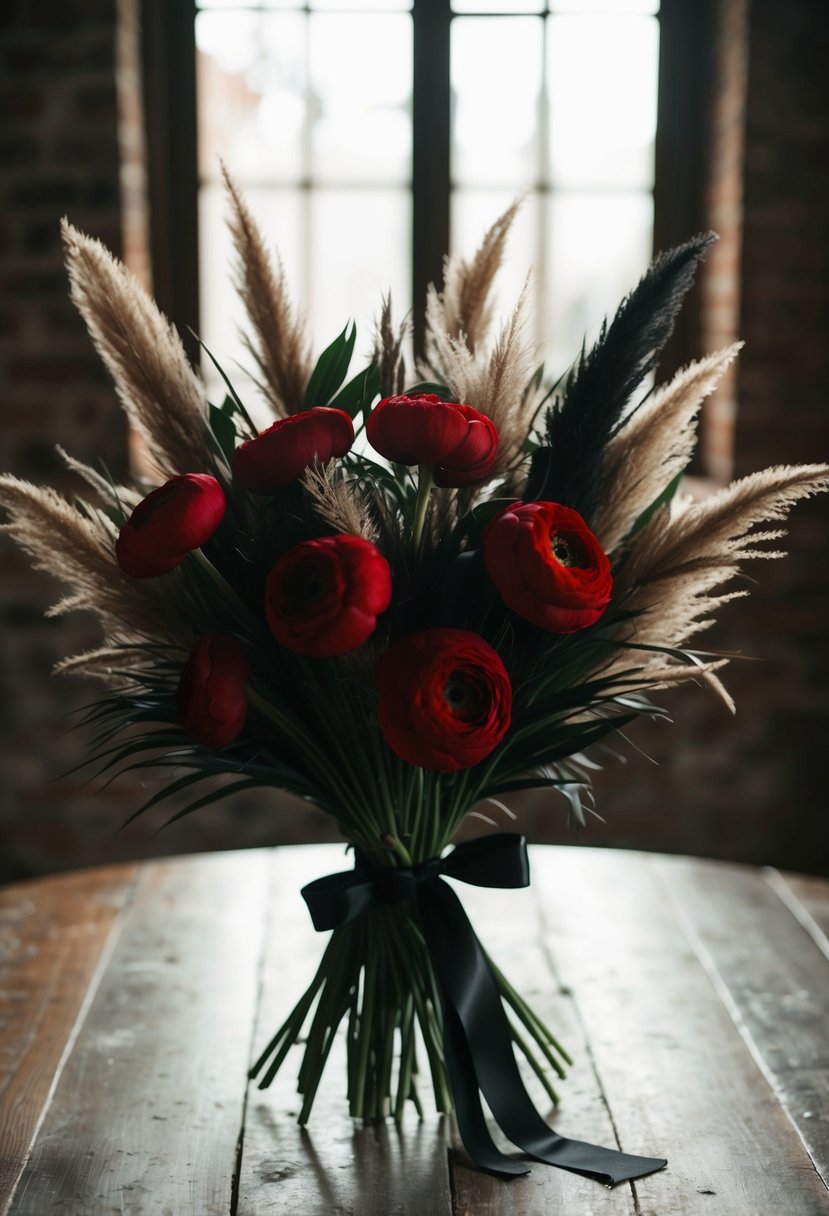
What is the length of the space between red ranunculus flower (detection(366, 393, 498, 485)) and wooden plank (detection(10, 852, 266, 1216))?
1.94 ft

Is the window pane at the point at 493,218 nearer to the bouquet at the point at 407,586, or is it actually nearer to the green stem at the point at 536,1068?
the bouquet at the point at 407,586

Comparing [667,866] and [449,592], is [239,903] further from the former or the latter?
[449,592]

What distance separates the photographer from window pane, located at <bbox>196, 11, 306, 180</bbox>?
10.6 feet

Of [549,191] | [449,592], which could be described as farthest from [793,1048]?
[549,191]

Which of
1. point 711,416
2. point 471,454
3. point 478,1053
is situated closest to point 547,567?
point 471,454

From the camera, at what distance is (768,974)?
146cm

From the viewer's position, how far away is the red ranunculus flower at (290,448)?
98 cm

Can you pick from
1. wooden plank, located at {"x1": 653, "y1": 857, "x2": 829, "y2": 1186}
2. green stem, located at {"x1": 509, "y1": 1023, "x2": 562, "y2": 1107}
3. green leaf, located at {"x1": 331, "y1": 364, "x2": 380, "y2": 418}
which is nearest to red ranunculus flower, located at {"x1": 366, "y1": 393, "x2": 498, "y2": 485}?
green leaf, located at {"x1": 331, "y1": 364, "x2": 380, "y2": 418}

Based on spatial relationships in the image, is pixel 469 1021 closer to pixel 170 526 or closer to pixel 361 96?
pixel 170 526

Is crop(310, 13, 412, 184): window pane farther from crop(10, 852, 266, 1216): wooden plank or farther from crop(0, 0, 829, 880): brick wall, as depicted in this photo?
crop(10, 852, 266, 1216): wooden plank

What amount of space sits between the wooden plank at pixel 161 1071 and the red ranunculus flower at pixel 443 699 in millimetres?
401

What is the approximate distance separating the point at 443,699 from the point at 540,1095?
48 cm

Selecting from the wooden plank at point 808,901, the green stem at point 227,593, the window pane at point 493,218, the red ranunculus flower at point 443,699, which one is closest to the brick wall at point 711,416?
the window pane at point 493,218

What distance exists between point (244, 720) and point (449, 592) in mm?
189
